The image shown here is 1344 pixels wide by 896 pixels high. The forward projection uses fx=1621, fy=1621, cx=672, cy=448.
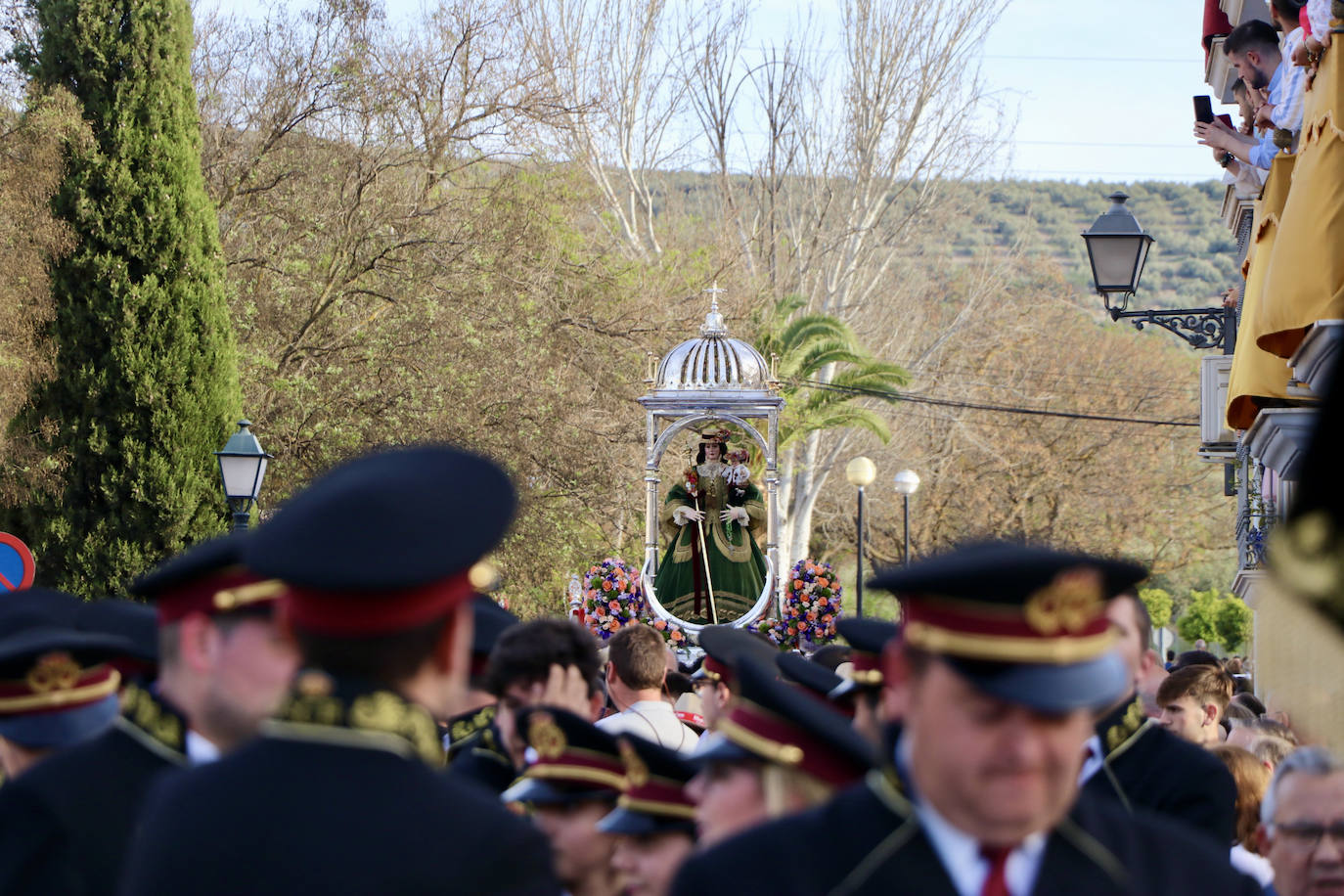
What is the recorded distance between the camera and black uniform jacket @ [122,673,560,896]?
214cm

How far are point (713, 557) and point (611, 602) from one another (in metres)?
1.37

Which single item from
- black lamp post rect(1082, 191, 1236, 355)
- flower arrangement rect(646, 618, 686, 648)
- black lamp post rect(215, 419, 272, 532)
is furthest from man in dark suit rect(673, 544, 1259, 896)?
flower arrangement rect(646, 618, 686, 648)

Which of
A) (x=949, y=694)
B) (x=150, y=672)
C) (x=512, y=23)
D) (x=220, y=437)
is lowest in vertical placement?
(x=220, y=437)

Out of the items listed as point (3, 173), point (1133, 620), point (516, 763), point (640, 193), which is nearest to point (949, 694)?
point (1133, 620)

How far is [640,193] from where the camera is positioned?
37.0 m

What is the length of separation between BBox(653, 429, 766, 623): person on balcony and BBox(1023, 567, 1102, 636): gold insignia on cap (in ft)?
42.3

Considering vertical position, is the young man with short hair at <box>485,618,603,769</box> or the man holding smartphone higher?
the man holding smartphone

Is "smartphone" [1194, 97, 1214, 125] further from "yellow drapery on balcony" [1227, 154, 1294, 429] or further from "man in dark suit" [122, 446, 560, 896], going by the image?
"man in dark suit" [122, 446, 560, 896]

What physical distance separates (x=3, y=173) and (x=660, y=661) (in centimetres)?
1211

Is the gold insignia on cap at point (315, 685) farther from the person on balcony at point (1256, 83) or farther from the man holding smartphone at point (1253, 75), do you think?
the man holding smartphone at point (1253, 75)

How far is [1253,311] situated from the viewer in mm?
8172

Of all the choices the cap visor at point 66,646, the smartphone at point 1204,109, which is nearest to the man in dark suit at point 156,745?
the cap visor at point 66,646

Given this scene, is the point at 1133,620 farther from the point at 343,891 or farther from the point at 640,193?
the point at 640,193

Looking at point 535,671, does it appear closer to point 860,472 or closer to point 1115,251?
point 1115,251
